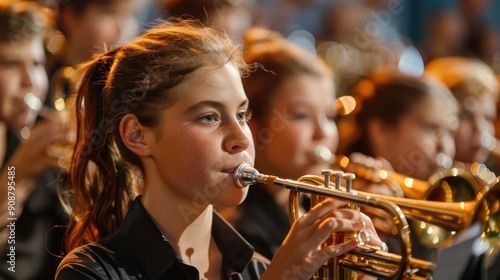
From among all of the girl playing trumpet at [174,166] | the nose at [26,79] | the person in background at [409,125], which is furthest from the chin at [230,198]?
the person in background at [409,125]

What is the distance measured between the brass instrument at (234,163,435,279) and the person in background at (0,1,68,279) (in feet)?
3.60

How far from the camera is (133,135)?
190 cm

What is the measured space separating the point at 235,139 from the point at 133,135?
26cm

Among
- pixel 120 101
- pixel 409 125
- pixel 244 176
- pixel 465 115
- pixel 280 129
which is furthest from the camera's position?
pixel 465 115

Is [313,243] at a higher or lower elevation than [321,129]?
lower

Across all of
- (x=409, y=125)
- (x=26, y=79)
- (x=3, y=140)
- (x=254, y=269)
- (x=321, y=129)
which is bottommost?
(x=3, y=140)

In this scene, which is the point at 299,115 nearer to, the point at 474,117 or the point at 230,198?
the point at 230,198

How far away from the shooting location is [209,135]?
1814 mm

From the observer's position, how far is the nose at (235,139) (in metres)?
1.83

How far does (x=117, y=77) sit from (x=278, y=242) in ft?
4.05

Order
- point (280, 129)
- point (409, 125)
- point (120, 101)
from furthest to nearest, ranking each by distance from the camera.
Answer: point (409, 125) → point (280, 129) → point (120, 101)

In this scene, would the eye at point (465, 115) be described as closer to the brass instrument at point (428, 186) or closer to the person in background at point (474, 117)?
the person in background at point (474, 117)

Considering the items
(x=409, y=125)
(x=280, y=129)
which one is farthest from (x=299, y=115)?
(x=409, y=125)

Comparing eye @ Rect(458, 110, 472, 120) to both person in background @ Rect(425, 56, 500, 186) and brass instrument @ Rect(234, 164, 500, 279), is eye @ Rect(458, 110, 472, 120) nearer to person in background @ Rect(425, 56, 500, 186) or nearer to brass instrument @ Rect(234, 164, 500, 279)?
person in background @ Rect(425, 56, 500, 186)
